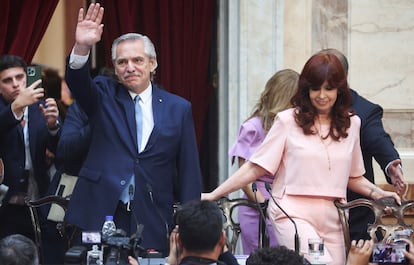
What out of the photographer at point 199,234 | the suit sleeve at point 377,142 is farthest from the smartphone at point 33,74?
the photographer at point 199,234

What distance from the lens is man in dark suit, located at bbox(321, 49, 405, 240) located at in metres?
8.23

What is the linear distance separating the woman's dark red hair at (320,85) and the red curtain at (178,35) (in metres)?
3.07

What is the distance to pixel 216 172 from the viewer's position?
34.9 ft

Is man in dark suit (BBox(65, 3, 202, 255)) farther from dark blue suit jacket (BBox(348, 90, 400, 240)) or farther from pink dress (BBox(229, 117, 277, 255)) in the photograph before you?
dark blue suit jacket (BBox(348, 90, 400, 240))

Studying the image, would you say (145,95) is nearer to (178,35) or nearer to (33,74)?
(33,74)

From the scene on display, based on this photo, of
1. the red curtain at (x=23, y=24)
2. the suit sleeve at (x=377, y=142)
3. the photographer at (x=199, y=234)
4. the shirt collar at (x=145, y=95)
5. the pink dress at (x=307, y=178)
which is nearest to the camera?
the photographer at (x=199, y=234)

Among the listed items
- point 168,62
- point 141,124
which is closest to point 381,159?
point 141,124

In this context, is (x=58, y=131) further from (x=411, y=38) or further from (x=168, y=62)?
(x=411, y=38)

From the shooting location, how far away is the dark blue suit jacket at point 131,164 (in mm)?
7605

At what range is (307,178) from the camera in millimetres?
7516

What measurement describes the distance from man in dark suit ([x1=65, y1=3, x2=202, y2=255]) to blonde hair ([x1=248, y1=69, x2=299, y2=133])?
0.96 metres

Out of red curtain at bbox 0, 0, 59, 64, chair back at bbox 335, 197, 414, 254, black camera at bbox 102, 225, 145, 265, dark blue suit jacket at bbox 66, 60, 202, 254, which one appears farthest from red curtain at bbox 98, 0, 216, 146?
black camera at bbox 102, 225, 145, 265

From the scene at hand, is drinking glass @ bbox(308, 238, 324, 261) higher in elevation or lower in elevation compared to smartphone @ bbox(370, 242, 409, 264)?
higher

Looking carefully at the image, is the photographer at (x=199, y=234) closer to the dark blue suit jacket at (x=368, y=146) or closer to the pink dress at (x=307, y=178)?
the pink dress at (x=307, y=178)
